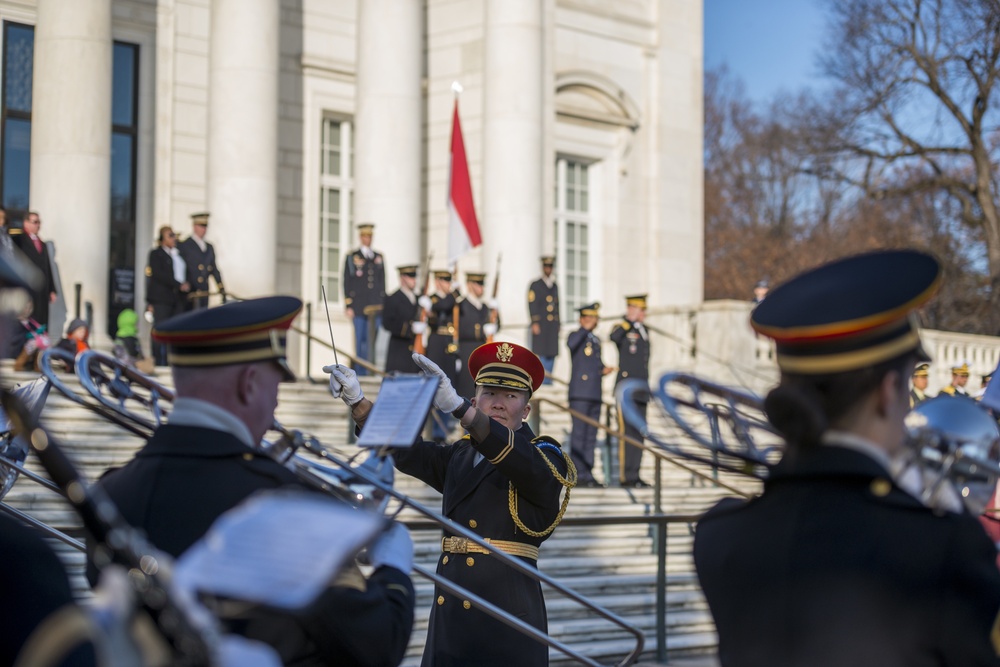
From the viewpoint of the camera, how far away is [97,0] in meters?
18.3

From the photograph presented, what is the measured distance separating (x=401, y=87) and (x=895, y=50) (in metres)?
19.0

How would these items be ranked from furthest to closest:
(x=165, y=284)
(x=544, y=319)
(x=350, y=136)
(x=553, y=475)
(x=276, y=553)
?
(x=350, y=136) → (x=544, y=319) → (x=165, y=284) → (x=553, y=475) → (x=276, y=553)

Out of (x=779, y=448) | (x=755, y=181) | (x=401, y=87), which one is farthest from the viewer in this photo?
(x=755, y=181)

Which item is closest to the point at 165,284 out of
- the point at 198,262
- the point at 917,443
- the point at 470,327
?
the point at 198,262

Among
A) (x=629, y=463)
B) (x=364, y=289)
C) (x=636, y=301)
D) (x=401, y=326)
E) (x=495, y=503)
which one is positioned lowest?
(x=629, y=463)

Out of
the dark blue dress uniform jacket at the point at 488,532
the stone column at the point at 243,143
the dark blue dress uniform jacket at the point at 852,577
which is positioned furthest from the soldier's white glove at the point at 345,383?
the stone column at the point at 243,143

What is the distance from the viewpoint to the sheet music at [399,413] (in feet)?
10.3

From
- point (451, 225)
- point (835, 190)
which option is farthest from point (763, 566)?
point (835, 190)

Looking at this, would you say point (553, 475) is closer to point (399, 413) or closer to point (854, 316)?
point (399, 413)

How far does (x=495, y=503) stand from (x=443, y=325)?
11243 mm

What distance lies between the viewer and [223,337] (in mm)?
3084

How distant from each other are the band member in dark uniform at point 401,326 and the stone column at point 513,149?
482 cm

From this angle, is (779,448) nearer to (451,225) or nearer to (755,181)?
(451,225)

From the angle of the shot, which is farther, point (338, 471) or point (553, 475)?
point (553, 475)
